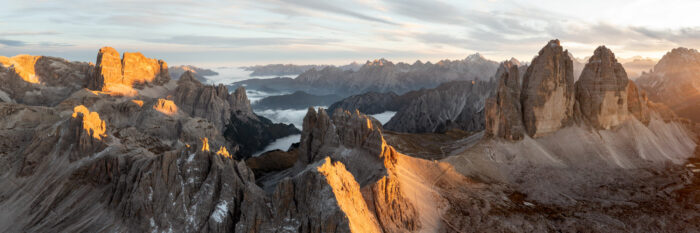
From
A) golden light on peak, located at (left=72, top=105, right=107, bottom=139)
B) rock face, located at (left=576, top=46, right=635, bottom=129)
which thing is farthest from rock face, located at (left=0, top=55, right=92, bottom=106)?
rock face, located at (left=576, top=46, right=635, bottom=129)

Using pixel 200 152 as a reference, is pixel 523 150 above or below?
below

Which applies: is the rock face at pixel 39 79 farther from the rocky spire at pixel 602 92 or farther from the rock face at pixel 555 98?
the rocky spire at pixel 602 92

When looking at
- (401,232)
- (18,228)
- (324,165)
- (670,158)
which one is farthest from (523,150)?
(18,228)

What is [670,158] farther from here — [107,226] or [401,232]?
[107,226]

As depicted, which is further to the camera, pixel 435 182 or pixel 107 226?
pixel 435 182

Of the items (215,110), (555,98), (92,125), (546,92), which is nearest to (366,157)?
(92,125)

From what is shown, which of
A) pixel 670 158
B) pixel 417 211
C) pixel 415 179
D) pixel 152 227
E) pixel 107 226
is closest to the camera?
pixel 152 227

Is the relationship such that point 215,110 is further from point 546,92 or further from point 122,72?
point 546,92
